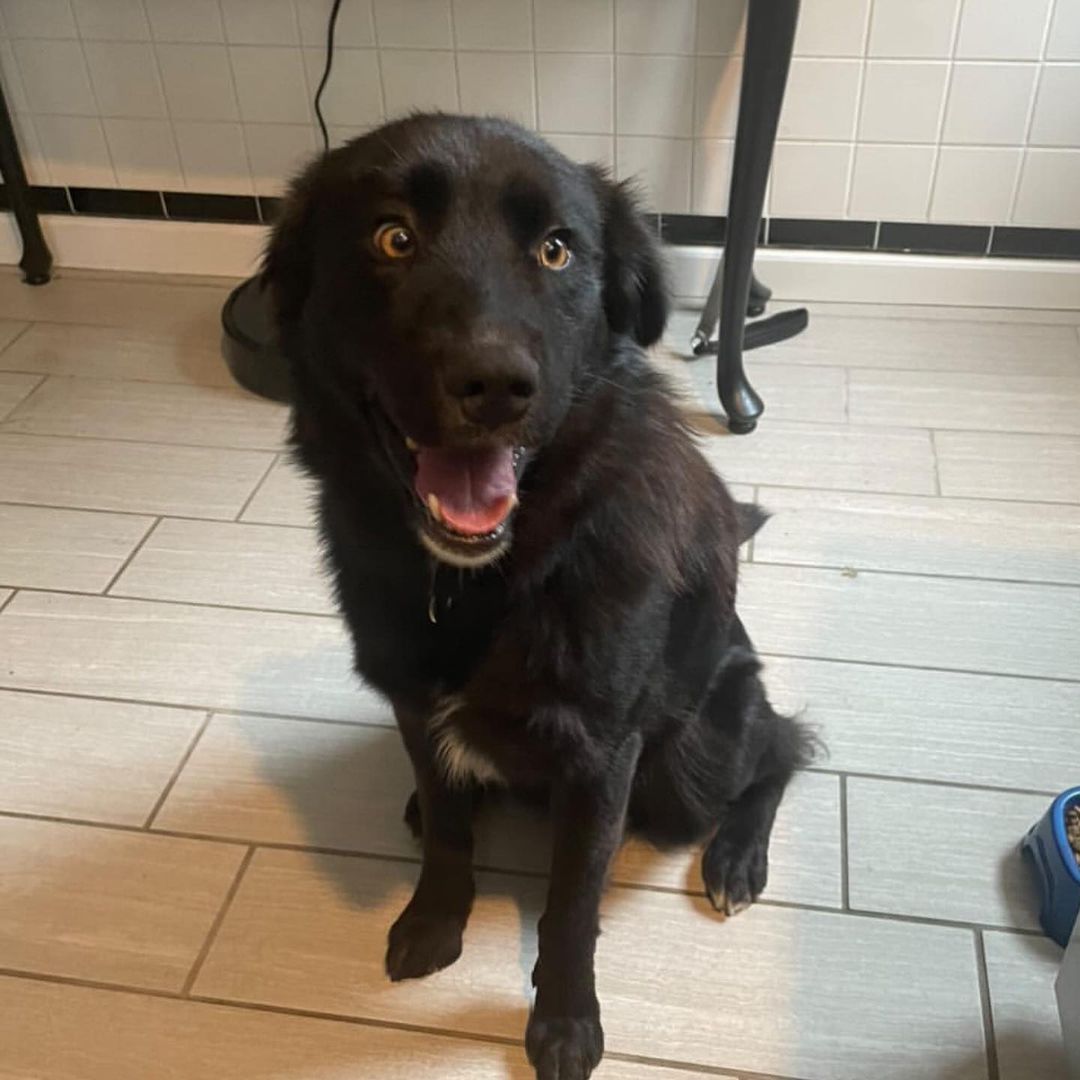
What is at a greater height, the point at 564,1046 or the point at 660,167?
the point at 660,167

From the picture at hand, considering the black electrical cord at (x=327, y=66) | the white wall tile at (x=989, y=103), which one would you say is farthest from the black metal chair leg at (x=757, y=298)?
the black electrical cord at (x=327, y=66)

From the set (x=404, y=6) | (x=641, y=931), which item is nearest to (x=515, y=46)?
(x=404, y=6)

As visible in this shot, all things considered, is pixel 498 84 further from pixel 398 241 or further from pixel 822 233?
pixel 398 241

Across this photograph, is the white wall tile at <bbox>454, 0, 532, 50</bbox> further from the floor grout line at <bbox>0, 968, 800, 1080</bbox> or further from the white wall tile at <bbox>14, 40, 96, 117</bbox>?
the floor grout line at <bbox>0, 968, 800, 1080</bbox>

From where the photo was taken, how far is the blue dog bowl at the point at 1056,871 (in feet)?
4.00

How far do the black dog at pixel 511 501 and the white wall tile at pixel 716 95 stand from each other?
1292mm

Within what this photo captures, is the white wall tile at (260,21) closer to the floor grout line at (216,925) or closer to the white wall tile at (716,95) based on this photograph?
the white wall tile at (716,95)

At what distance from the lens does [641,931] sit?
129 cm

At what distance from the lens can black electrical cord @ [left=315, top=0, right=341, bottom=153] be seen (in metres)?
2.30

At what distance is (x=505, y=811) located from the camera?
1.43m

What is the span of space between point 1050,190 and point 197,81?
177 cm

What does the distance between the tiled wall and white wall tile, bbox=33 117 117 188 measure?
1 cm

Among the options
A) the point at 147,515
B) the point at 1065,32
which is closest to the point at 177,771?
the point at 147,515

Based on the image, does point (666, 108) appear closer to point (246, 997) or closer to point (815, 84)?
point (815, 84)
